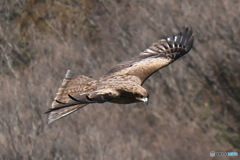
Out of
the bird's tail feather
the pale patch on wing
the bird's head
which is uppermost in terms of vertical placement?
the pale patch on wing

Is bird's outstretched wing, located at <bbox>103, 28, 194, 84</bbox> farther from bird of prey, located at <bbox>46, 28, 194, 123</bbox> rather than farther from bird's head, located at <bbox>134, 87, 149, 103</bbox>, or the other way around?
bird's head, located at <bbox>134, 87, 149, 103</bbox>

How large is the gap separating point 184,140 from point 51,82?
300cm

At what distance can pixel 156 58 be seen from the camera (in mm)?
13375

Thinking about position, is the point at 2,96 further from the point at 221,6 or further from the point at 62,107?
the point at 221,6

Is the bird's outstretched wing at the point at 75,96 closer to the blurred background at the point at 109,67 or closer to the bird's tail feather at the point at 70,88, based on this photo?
the bird's tail feather at the point at 70,88

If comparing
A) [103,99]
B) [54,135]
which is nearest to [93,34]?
[54,135]

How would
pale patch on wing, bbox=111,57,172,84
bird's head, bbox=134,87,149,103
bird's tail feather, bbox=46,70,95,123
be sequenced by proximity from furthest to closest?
pale patch on wing, bbox=111,57,172,84
bird's tail feather, bbox=46,70,95,123
bird's head, bbox=134,87,149,103

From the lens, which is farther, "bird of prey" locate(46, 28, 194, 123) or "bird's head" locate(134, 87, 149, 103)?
"bird's head" locate(134, 87, 149, 103)

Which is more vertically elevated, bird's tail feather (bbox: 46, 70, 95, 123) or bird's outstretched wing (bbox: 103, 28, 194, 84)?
bird's outstretched wing (bbox: 103, 28, 194, 84)

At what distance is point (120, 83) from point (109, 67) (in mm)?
3908

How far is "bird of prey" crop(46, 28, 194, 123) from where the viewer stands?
36.8 ft

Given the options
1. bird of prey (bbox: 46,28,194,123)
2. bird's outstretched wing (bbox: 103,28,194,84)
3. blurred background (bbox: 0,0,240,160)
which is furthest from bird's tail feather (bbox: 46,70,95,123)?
blurred background (bbox: 0,0,240,160)

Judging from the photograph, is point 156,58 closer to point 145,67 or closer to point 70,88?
point 145,67

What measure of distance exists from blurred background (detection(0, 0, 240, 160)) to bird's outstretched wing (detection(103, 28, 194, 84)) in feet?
6.51
